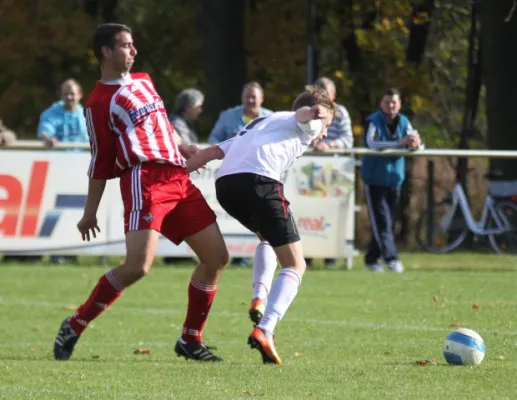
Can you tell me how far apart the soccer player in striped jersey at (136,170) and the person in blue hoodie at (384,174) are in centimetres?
768

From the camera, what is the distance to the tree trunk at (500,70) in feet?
70.3

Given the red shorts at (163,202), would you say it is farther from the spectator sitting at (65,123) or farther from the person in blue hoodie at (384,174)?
the spectator sitting at (65,123)

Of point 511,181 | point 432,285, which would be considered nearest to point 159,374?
point 432,285

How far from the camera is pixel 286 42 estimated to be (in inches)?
1038

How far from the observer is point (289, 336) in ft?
34.2

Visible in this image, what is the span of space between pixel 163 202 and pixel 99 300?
2.57 ft

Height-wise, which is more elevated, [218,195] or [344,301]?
[218,195]

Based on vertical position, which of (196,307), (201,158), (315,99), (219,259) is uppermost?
(315,99)

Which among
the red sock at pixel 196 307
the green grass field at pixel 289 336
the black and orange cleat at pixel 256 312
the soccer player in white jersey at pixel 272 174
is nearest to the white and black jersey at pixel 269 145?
the soccer player in white jersey at pixel 272 174

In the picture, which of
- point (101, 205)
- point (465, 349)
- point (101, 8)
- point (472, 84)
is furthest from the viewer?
point (101, 8)

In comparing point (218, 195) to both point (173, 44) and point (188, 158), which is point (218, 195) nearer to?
point (188, 158)

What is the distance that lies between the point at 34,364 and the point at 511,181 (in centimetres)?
1210

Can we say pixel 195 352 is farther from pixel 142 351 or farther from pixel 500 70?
pixel 500 70

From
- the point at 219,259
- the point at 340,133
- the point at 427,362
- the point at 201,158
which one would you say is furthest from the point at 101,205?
the point at 427,362
